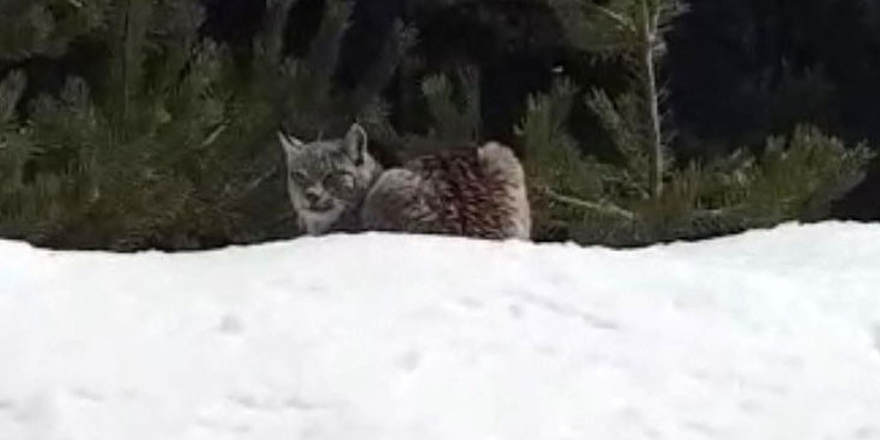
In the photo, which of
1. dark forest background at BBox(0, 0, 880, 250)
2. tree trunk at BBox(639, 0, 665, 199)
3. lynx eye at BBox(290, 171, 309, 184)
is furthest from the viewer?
dark forest background at BBox(0, 0, 880, 250)

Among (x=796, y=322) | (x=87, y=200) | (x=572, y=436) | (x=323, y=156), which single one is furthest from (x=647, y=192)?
(x=572, y=436)

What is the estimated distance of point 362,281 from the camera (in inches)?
173

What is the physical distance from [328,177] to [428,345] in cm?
360

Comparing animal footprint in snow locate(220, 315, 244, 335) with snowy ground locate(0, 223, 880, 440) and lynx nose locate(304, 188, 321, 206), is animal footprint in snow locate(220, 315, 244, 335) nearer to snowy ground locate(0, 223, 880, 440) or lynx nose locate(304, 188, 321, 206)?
snowy ground locate(0, 223, 880, 440)

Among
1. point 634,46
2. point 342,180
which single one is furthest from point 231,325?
point 634,46

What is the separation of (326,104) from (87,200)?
138 cm

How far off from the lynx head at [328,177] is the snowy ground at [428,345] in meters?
2.89

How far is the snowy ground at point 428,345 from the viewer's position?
3879 millimetres

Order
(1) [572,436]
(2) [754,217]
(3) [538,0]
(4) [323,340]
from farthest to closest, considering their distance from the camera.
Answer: (3) [538,0]
(2) [754,217]
(4) [323,340]
(1) [572,436]

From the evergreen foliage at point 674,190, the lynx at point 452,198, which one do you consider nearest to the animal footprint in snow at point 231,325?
the lynx at point 452,198

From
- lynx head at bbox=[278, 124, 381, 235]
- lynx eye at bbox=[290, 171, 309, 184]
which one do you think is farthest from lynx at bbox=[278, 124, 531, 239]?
lynx eye at bbox=[290, 171, 309, 184]

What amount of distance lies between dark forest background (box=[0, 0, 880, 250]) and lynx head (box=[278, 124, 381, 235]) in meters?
0.41

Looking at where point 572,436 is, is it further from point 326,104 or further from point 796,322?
point 326,104

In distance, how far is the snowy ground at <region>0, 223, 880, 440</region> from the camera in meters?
3.88
